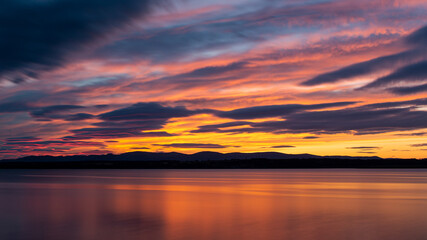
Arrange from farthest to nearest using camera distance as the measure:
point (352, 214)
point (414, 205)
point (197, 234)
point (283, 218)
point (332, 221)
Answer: point (414, 205), point (352, 214), point (283, 218), point (332, 221), point (197, 234)

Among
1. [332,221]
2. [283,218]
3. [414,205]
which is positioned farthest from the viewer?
[414,205]

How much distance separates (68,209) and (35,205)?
510cm

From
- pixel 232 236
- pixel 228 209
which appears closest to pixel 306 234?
pixel 232 236

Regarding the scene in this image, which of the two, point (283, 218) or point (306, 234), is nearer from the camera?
point (306, 234)

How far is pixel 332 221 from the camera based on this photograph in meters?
25.7

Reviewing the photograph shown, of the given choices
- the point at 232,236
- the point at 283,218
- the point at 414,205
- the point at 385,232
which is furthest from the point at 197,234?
the point at 414,205

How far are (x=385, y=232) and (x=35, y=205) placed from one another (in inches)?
1111

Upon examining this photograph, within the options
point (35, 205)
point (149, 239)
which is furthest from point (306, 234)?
point (35, 205)

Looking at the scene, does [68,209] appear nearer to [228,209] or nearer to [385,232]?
[228,209]

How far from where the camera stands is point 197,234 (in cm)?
2142

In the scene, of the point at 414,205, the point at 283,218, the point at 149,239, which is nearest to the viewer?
the point at 149,239

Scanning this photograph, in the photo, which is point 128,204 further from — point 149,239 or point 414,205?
point 414,205

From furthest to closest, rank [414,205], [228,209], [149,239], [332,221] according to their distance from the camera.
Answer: [414,205]
[228,209]
[332,221]
[149,239]

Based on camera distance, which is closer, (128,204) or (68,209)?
(68,209)
